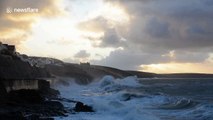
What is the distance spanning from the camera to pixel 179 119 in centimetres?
2247

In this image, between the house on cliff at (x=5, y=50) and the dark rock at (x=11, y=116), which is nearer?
the dark rock at (x=11, y=116)

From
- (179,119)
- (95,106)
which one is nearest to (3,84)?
(95,106)

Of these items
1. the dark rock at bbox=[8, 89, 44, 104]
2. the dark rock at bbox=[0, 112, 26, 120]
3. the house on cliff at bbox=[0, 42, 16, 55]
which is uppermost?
the house on cliff at bbox=[0, 42, 16, 55]

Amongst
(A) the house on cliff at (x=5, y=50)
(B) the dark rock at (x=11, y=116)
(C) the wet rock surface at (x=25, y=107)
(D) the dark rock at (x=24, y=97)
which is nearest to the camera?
(B) the dark rock at (x=11, y=116)

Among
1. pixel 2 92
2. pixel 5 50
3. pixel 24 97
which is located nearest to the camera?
pixel 2 92

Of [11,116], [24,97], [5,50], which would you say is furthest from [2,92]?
[5,50]

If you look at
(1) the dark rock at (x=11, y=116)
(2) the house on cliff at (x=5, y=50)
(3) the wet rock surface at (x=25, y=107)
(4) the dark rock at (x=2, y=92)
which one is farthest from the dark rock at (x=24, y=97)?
(2) the house on cliff at (x=5, y=50)

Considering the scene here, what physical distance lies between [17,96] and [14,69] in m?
18.5

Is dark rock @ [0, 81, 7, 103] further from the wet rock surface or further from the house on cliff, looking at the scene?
the house on cliff

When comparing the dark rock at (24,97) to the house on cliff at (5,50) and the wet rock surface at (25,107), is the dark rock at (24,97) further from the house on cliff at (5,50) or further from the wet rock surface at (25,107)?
the house on cliff at (5,50)

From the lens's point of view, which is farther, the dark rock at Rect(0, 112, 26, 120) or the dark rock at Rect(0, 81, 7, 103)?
the dark rock at Rect(0, 81, 7, 103)

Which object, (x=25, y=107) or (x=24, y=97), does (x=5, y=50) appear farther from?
(x=25, y=107)

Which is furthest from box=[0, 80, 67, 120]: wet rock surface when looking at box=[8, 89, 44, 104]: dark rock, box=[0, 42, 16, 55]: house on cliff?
box=[0, 42, 16, 55]: house on cliff

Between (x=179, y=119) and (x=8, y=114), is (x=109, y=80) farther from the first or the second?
(x=8, y=114)
